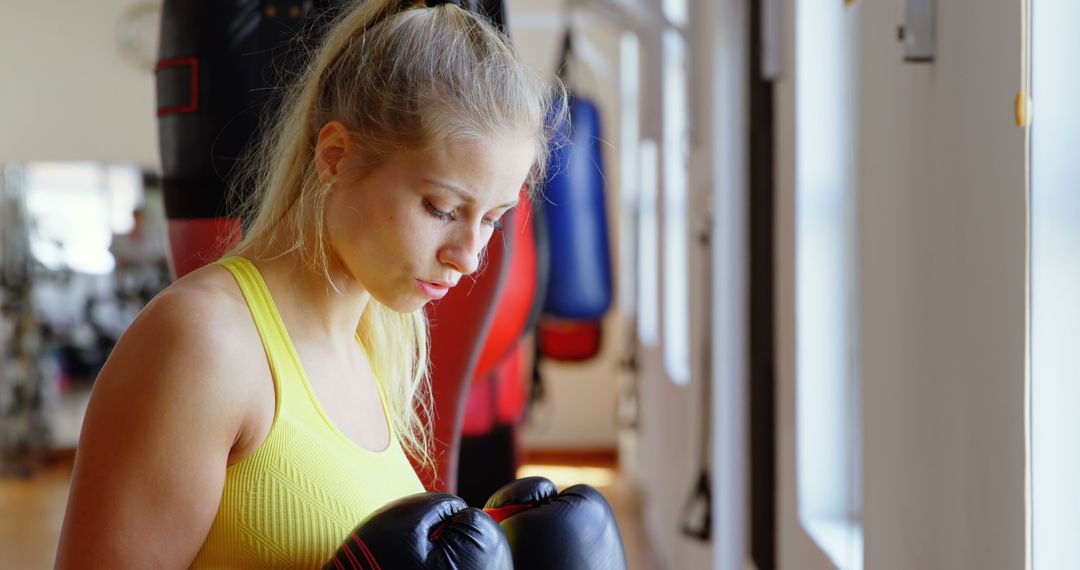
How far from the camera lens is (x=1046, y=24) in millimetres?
1150

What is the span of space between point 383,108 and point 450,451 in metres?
0.88

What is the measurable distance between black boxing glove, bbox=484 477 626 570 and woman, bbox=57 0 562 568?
15 centimetres

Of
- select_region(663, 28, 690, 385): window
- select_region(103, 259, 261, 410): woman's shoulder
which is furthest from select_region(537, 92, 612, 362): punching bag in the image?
select_region(103, 259, 261, 410): woman's shoulder

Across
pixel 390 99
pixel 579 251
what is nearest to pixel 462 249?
pixel 390 99

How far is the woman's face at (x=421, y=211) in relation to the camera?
115 centimetres

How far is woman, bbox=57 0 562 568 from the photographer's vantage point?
102 centimetres

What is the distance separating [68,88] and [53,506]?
2.56 m

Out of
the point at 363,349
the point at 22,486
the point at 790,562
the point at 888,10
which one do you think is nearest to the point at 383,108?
the point at 363,349

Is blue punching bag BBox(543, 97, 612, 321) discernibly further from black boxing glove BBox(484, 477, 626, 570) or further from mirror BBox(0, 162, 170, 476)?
black boxing glove BBox(484, 477, 626, 570)

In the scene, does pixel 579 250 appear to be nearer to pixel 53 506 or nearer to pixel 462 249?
pixel 53 506

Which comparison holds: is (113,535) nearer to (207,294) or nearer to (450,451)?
(207,294)

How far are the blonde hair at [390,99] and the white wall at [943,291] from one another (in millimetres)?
463

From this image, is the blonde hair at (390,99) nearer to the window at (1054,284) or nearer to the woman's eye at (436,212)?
the woman's eye at (436,212)

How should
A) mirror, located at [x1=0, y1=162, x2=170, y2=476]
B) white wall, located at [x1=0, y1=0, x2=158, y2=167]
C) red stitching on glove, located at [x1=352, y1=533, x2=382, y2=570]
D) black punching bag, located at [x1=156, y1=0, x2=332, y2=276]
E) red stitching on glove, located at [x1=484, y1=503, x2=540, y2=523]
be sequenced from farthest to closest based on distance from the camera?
white wall, located at [x1=0, y1=0, x2=158, y2=167] < mirror, located at [x1=0, y1=162, x2=170, y2=476] < black punching bag, located at [x1=156, y1=0, x2=332, y2=276] < red stitching on glove, located at [x1=484, y1=503, x2=540, y2=523] < red stitching on glove, located at [x1=352, y1=533, x2=382, y2=570]
